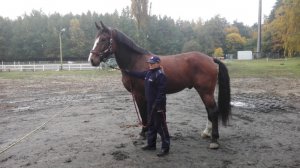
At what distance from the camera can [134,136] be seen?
21.7 feet

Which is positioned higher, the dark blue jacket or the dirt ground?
the dark blue jacket

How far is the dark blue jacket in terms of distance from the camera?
526cm

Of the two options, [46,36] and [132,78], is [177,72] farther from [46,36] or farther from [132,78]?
[46,36]

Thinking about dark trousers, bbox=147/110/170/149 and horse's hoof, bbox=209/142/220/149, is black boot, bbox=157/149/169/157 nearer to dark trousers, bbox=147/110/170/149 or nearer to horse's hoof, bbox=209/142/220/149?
dark trousers, bbox=147/110/170/149

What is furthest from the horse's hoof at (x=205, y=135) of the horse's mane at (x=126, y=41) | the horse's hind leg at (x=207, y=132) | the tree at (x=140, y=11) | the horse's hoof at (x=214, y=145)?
the tree at (x=140, y=11)

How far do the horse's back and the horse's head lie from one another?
1.04 m

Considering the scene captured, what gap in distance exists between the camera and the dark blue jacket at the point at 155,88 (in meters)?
5.26

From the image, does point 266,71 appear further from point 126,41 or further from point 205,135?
point 126,41

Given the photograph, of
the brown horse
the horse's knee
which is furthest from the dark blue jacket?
the horse's knee

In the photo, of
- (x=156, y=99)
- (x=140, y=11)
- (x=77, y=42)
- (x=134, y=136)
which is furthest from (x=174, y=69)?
(x=77, y=42)

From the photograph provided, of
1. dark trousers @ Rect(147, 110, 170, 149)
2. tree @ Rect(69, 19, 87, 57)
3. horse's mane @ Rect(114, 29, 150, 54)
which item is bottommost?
dark trousers @ Rect(147, 110, 170, 149)

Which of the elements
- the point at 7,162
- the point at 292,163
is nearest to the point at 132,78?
the point at 7,162

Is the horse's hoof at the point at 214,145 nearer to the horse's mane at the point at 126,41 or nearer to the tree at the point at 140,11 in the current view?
the horse's mane at the point at 126,41

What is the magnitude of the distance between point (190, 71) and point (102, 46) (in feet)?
5.44
